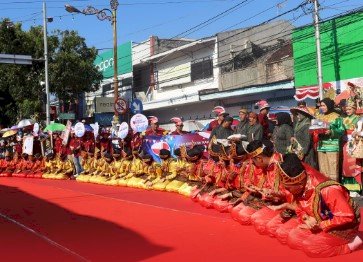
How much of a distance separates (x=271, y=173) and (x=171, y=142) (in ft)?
18.7

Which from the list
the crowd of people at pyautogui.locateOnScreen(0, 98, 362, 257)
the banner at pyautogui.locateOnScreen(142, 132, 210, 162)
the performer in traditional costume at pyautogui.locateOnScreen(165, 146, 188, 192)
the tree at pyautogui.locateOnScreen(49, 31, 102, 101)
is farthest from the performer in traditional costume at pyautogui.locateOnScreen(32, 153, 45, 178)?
the tree at pyautogui.locateOnScreen(49, 31, 102, 101)

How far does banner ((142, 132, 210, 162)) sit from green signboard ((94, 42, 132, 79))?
710 inches

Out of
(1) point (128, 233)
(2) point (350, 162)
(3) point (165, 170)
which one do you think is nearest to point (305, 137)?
(2) point (350, 162)

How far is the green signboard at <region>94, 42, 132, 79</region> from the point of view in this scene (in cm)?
3005

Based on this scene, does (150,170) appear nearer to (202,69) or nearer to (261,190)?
(261,190)

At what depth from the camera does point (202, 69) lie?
2564 cm

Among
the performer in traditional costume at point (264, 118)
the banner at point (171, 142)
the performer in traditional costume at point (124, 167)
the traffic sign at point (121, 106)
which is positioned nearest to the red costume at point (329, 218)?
the performer in traditional costume at point (264, 118)

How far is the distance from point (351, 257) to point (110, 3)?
16991 millimetres

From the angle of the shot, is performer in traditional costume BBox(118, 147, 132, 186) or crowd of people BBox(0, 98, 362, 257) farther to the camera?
performer in traditional costume BBox(118, 147, 132, 186)

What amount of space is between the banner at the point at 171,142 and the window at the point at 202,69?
13.1 m

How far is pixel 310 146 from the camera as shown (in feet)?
24.6

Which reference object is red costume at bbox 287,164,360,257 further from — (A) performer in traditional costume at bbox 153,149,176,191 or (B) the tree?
(B) the tree

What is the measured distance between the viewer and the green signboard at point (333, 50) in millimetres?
16141

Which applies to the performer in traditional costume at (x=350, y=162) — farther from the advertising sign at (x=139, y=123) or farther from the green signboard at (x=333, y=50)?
the green signboard at (x=333, y=50)
